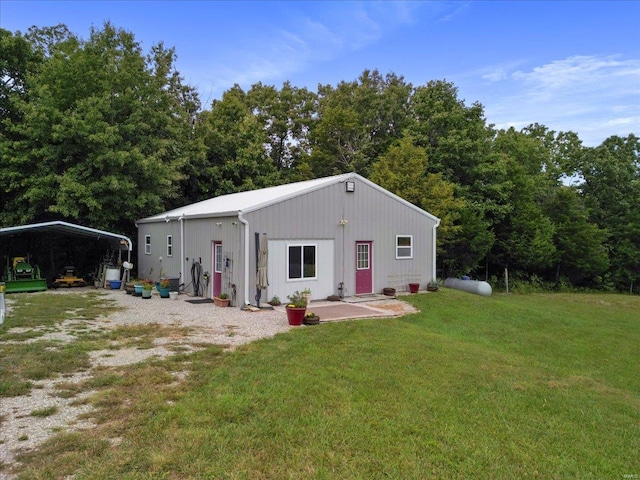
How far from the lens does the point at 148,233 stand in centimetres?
1866

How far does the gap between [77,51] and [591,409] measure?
2210 cm

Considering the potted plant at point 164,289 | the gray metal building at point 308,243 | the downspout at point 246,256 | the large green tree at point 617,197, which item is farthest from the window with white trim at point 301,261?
the large green tree at point 617,197

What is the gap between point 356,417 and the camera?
14.5ft

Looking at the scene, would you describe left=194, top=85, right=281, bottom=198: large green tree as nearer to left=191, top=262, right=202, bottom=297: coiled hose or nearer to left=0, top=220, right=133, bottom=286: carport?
left=0, top=220, right=133, bottom=286: carport

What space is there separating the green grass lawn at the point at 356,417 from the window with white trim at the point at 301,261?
4.92 m

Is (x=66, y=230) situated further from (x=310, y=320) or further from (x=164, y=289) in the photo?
(x=310, y=320)

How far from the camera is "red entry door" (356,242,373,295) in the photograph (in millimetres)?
14422

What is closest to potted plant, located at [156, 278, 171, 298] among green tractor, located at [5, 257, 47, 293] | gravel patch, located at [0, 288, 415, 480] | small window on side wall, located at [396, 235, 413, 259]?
gravel patch, located at [0, 288, 415, 480]

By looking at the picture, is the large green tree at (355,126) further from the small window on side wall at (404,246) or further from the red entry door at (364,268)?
the red entry door at (364,268)

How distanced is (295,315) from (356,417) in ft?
Answer: 17.3

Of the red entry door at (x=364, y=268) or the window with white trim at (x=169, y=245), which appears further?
the window with white trim at (x=169, y=245)

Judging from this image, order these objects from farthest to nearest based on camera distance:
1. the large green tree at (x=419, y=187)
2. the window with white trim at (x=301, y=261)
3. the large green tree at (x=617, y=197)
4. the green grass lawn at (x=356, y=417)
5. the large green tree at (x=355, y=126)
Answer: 1. the large green tree at (x=617, y=197)
2. the large green tree at (x=355, y=126)
3. the large green tree at (x=419, y=187)
4. the window with white trim at (x=301, y=261)
5. the green grass lawn at (x=356, y=417)

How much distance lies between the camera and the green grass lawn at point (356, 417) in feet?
11.5

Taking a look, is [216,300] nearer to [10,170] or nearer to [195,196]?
[10,170]
